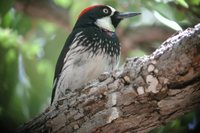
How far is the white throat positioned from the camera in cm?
381

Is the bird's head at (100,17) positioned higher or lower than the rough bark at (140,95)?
higher

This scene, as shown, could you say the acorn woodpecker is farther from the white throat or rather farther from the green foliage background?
the green foliage background

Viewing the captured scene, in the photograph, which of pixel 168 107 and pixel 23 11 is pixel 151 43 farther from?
pixel 168 107

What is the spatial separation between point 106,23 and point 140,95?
1435 mm

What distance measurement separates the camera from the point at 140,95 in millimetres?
2514

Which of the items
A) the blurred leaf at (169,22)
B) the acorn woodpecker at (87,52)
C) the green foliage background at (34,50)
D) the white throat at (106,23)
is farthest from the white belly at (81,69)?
the blurred leaf at (169,22)

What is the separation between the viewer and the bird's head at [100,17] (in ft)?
12.5

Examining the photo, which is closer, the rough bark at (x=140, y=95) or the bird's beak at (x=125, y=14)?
the rough bark at (x=140, y=95)

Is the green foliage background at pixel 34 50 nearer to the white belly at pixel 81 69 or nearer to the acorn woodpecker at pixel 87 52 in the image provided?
the acorn woodpecker at pixel 87 52

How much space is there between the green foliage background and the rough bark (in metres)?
0.47

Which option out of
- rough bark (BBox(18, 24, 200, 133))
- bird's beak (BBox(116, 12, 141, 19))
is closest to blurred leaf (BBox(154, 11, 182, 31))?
rough bark (BBox(18, 24, 200, 133))

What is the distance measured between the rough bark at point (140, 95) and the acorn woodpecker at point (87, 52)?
54 cm

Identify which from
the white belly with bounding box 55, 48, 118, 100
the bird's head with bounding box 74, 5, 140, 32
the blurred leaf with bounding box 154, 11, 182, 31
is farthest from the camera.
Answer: the bird's head with bounding box 74, 5, 140, 32

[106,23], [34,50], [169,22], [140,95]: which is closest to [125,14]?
[106,23]
